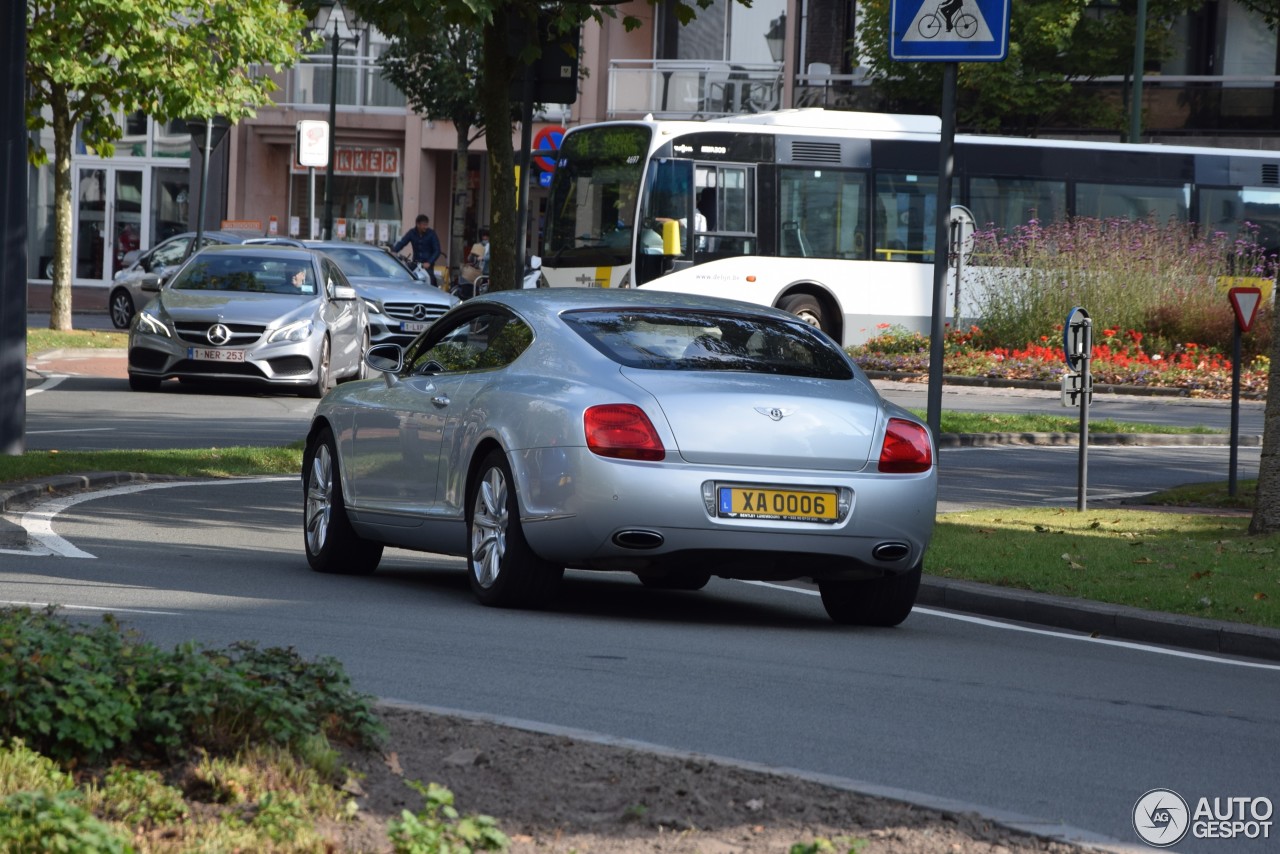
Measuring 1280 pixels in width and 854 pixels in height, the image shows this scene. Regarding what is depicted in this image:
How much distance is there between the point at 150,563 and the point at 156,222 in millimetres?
47766

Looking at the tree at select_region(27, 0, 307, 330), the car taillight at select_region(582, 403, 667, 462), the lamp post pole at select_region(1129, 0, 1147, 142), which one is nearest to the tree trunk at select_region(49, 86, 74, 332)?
the tree at select_region(27, 0, 307, 330)

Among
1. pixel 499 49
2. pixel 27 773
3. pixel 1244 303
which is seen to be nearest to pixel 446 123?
pixel 499 49

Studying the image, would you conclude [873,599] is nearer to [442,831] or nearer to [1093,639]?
[1093,639]

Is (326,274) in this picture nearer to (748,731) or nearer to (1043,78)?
(748,731)

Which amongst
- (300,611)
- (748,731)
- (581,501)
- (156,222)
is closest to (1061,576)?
(581,501)

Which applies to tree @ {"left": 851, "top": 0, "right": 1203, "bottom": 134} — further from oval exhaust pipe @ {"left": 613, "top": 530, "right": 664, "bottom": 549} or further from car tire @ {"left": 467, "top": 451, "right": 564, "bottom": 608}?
oval exhaust pipe @ {"left": 613, "top": 530, "right": 664, "bottom": 549}

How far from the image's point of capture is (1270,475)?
1269 centimetres

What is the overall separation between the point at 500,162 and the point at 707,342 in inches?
322

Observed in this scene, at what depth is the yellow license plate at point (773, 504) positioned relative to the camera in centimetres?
866

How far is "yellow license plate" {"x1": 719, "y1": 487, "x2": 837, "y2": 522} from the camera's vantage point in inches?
341

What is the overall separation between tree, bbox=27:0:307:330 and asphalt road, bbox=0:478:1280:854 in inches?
727

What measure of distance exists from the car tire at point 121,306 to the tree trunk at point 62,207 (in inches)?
194

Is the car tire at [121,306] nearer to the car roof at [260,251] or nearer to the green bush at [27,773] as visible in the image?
the car roof at [260,251]

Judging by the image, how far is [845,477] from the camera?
8805 millimetres
